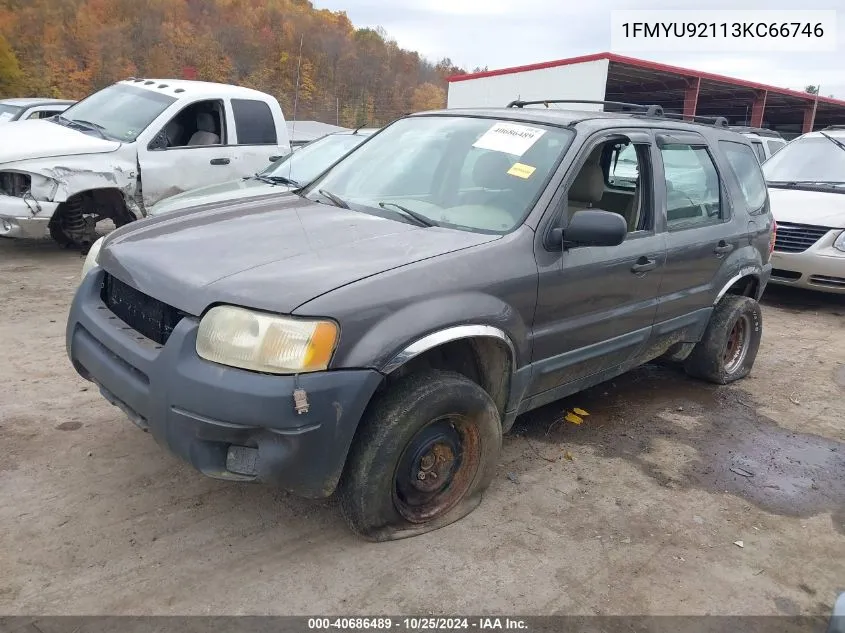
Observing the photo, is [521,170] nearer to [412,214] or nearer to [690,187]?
[412,214]

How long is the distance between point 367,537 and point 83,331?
1.52 metres

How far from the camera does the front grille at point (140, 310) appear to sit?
2537mm

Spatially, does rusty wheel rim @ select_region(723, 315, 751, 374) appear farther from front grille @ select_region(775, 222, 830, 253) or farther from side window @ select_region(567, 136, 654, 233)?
front grille @ select_region(775, 222, 830, 253)

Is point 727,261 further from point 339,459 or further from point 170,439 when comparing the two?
point 170,439

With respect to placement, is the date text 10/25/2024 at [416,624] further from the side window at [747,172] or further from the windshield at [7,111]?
the windshield at [7,111]

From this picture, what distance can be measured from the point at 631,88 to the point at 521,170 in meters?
27.7

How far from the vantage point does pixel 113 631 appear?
2184 mm

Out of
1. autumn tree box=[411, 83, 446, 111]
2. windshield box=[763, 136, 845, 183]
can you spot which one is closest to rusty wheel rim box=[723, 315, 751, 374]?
windshield box=[763, 136, 845, 183]

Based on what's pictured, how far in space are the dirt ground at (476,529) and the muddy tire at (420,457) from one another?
0.11m

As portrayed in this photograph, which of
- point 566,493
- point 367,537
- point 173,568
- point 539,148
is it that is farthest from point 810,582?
point 173,568

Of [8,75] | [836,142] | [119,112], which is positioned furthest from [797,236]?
[8,75]

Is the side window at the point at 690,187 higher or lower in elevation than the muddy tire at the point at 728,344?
higher

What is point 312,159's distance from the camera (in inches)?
285

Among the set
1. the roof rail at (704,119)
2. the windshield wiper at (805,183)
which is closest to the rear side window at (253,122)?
the roof rail at (704,119)
